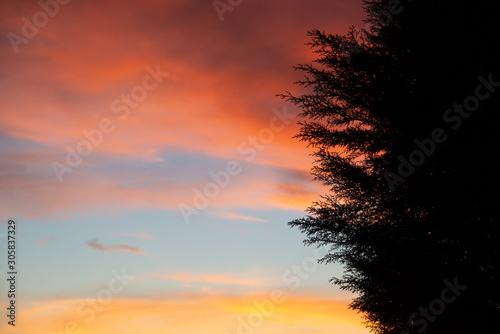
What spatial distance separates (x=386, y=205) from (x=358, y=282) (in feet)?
10.1

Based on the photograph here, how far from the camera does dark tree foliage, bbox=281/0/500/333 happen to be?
11.9 m

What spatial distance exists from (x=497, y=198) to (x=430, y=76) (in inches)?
135

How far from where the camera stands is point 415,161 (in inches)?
492

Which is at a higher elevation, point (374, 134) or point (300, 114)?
point (300, 114)

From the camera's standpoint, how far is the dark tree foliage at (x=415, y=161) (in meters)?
11.9

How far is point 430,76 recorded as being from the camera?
12.9 meters

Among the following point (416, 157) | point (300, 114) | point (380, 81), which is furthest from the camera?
point (300, 114)

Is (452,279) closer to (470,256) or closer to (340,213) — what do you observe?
(470,256)

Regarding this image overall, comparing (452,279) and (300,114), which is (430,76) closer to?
(300,114)

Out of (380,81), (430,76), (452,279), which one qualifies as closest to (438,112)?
(430,76)

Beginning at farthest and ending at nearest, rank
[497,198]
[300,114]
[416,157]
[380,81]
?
[300,114] < [380,81] < [416,157] < [497,198]

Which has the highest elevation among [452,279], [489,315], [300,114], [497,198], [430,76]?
[300,114]

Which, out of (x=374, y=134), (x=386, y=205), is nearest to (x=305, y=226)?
(x=386, y=205)

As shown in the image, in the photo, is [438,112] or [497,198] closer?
[497,198]
